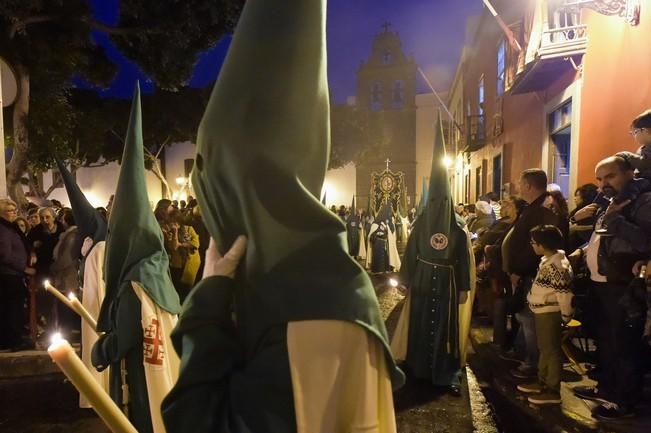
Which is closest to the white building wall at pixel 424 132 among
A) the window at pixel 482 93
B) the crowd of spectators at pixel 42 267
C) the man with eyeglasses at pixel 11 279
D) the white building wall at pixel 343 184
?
the white building wall at pixel 343 184

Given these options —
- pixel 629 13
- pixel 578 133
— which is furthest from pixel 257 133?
pixel 578 133

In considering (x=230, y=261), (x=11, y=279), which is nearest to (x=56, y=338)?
(x=230, y=261)

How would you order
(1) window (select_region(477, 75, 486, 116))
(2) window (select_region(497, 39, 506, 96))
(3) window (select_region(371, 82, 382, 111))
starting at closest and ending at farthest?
(2) window (select_region(497, 39, 506, 96))
(1) window (select_region(477, 75, 486, 116))
(3) window (select_region(371, 82, 382, 111))

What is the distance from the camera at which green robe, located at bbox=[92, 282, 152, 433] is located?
249cm

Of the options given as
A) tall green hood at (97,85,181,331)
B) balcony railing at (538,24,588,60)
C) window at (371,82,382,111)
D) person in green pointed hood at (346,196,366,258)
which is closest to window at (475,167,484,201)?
person in green pointed hood at (346,196,366,258)

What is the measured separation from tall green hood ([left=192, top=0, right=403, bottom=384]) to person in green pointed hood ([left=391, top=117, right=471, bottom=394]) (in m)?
3.42

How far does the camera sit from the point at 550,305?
3975 mm

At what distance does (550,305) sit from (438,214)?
1.35 m

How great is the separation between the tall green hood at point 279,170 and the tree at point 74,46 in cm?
1009

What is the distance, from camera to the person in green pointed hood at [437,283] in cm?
442

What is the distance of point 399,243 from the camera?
17500 millimetres

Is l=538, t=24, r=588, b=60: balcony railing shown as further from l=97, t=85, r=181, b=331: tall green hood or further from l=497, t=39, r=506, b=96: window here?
l=97, t=85, r=181, b=331: tall green hood

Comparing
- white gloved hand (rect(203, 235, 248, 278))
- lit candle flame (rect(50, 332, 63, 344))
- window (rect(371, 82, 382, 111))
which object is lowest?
lit candle flame (rect(50, 332, 63, 344))

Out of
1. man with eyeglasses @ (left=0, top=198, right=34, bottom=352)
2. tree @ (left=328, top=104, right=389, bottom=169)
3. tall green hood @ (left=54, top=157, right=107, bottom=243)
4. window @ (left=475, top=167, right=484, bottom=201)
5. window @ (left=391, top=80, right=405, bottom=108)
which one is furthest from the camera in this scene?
window @ (left=391, top=80, right=405, bottom=108)
